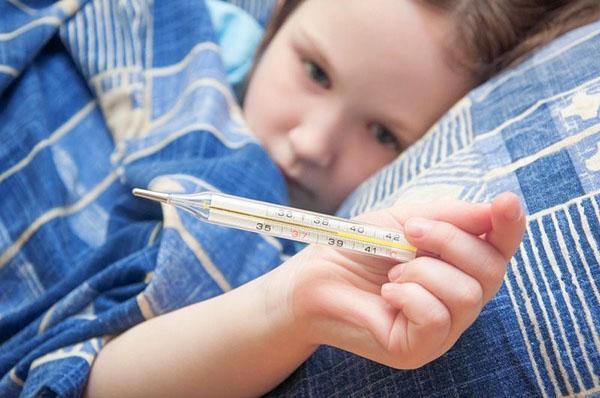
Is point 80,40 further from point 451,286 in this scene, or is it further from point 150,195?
point 451,286

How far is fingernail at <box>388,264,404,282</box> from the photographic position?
538 mm

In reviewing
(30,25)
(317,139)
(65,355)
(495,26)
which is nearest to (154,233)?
(65,355)

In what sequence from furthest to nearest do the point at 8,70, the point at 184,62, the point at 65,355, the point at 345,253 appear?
1. the point at 184,62
2. the point at 8,70
3. the point at 65,355
4. the point at 345,253

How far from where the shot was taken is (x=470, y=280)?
511 millimetres

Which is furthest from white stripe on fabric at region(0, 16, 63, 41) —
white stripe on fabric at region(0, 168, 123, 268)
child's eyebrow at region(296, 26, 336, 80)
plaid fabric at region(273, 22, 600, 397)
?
plaid fabric at region(273, 22, 600, 397)

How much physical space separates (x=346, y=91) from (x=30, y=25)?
0.47 metres

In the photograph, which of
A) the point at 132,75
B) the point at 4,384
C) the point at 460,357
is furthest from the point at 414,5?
the point at 4,384

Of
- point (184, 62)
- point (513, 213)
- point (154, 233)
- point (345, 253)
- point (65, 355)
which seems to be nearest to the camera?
point (513, 213)

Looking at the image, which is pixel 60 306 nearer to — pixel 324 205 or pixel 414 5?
pixel 324 205

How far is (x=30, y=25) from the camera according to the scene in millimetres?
979

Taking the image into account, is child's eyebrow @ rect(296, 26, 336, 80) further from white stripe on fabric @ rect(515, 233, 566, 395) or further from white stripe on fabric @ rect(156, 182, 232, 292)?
white stripe on fabric @ rect(515, 233, 566, 395)

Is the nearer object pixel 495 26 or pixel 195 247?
pixel 195 247

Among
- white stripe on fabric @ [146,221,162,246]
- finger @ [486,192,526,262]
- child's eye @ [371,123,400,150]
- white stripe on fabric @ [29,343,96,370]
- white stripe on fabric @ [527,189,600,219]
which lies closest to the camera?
finger @ [486,192,526,262]

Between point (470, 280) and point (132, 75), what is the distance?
68 cm
